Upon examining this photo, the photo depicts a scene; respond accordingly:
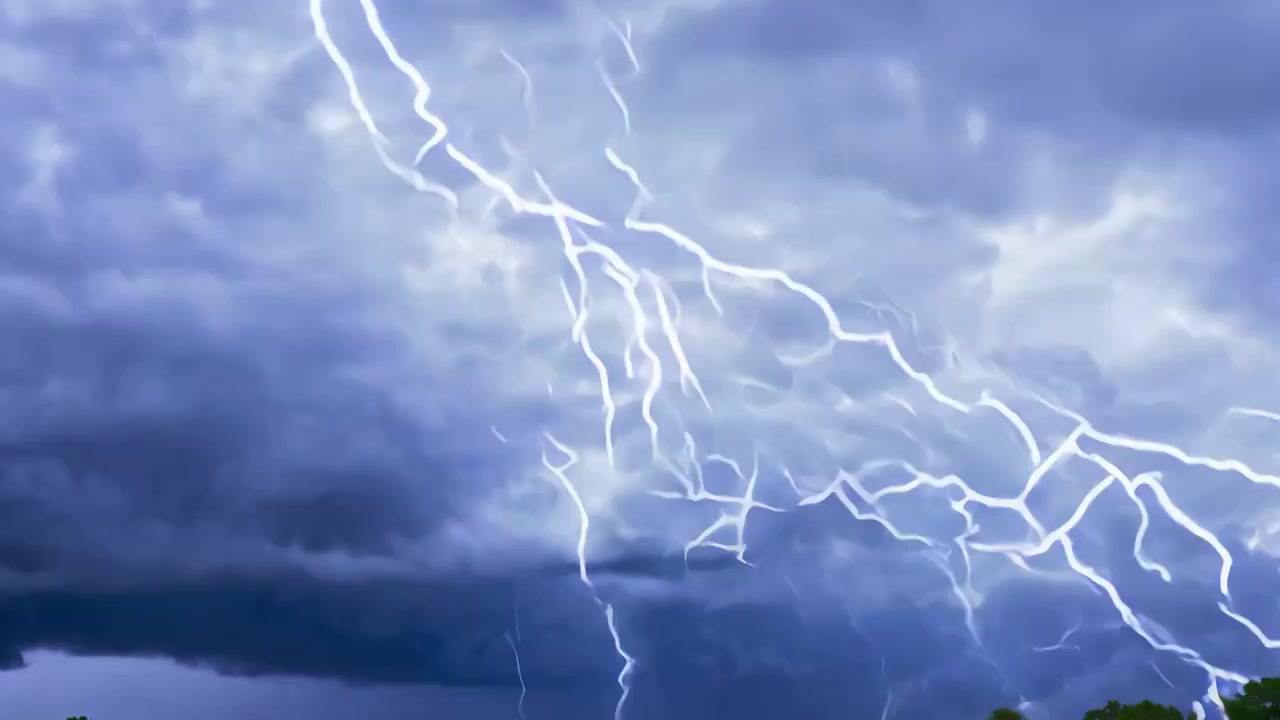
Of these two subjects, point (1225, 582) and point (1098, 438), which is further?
point (1098, 438)

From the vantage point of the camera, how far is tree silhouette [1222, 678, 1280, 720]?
58.8 meters

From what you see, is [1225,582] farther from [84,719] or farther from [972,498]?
[84,719]

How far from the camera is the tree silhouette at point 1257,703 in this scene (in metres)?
58.8

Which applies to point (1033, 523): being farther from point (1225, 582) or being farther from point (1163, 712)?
point (1163, 712)

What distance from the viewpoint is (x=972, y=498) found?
45719 mm

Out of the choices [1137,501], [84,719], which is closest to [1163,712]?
[1137,501]

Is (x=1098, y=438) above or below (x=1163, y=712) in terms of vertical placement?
above

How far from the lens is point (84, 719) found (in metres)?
72.0

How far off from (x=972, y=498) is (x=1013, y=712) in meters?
24.0

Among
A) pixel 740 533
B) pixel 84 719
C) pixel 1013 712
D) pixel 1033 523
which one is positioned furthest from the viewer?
pixel 84 719

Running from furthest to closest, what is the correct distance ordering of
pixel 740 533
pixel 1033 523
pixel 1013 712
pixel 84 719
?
1. pixel 84 719
2. pixel 1013 712
3. pixel 1033 523
4. pixel 740 533

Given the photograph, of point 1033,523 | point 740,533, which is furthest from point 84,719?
point 1033,523

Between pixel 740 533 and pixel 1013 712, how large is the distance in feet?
104

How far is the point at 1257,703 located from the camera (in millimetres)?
59688
